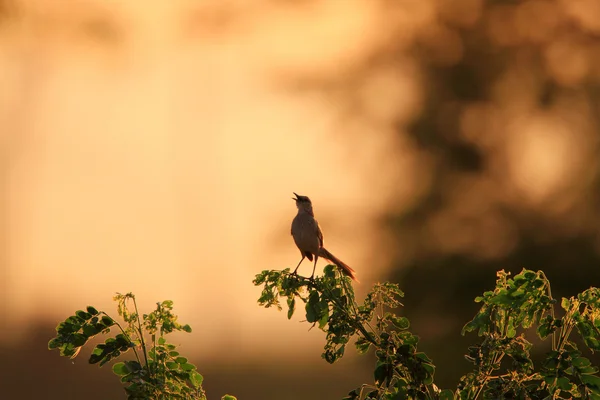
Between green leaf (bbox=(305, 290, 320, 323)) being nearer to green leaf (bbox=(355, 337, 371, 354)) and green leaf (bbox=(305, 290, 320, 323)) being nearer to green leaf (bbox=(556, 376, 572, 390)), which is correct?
green leaf (bbox=(355, 337, 371, 354))

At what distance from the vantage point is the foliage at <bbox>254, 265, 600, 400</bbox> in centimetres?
412

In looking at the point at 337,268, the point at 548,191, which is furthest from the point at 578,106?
the point at 337,268

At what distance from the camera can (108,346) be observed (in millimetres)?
4402

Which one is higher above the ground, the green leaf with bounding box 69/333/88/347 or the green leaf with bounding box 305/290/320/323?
the green leaf with bounding box 305/290/320/323

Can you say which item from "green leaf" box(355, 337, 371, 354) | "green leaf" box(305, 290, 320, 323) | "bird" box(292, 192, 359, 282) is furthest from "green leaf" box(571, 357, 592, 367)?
"bird" box(292, 192, 359, 282)

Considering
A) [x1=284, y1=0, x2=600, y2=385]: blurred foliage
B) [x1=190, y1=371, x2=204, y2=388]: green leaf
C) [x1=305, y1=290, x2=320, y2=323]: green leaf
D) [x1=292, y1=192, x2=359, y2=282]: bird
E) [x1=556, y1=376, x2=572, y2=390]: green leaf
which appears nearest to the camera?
[x1=556, y1=376, x2=572, y2=390]: green leaf

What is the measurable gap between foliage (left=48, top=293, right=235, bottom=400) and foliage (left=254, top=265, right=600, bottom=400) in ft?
2.11

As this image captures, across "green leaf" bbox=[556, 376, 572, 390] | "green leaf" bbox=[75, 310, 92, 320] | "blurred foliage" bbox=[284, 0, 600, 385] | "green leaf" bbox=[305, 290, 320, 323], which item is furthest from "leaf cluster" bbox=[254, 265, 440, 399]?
"blurred foliage" bbox=[284, 0, 600, 385]

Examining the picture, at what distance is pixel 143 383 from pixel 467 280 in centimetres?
1325

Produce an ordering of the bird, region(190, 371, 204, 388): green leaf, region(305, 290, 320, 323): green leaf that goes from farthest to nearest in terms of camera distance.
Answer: the bird < region(305, 290, 320, 323): green leaf < region(190, 371, 204, 388): green leaf

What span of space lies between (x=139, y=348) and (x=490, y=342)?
5.19 feet

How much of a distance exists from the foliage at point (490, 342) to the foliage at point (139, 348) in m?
0.64

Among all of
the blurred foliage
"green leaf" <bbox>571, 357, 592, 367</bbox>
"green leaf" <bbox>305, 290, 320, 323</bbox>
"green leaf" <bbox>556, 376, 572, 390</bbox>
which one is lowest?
"green leaf" <bbox>556, 376, 572, 390</bbox>

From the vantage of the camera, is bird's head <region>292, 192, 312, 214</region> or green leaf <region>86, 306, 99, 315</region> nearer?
green leaf <region>86, 306, 99, 315</region>
